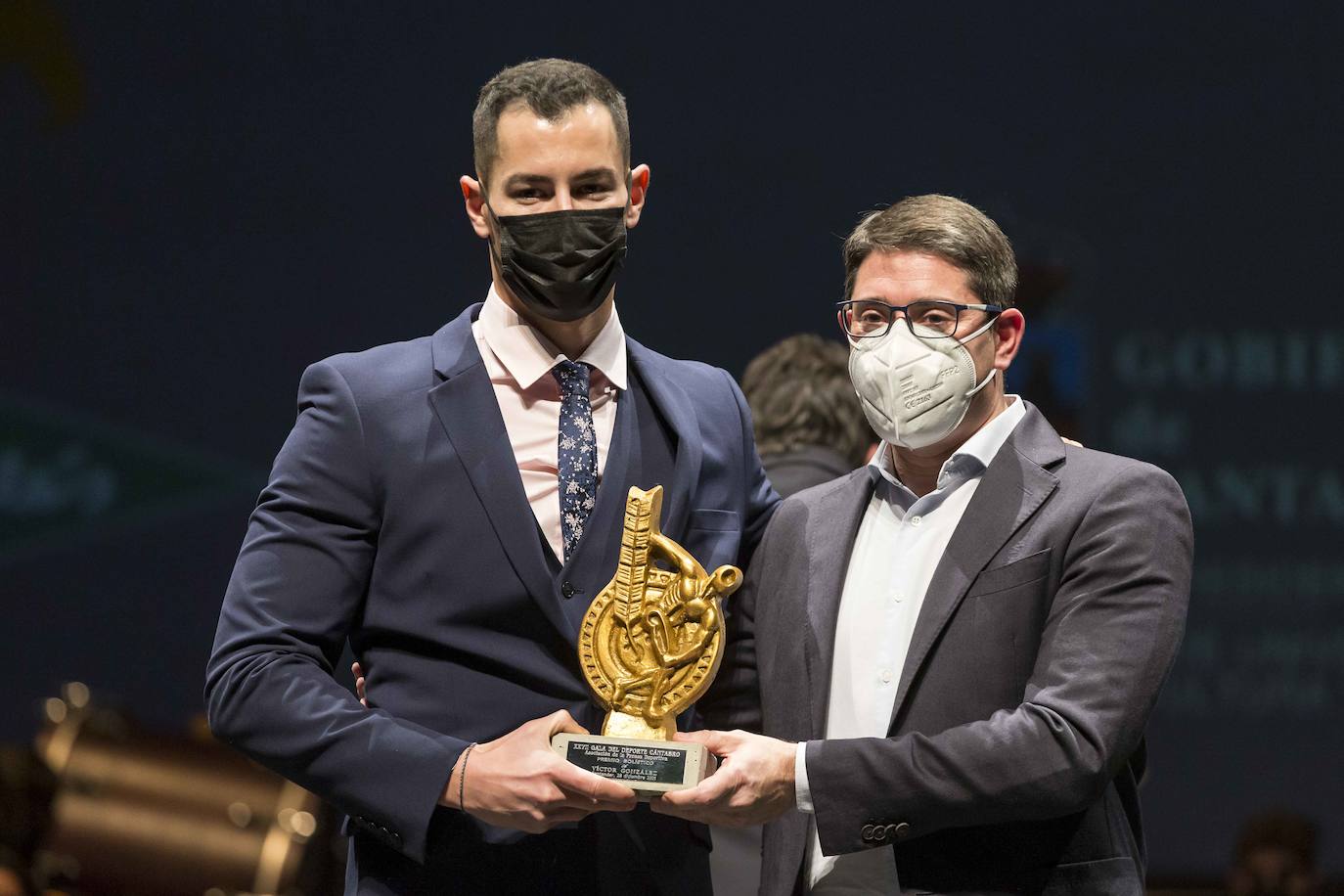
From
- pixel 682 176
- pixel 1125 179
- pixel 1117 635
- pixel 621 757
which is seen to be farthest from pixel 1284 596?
pixel 621 757

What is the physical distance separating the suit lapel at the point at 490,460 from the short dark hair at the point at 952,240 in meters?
0.61

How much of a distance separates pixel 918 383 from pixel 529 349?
0.56 meters

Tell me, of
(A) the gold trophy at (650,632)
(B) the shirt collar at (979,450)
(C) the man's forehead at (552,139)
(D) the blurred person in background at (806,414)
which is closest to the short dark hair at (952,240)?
(B) the shirt collar at (979,450)

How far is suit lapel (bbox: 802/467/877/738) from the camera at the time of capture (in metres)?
2.35

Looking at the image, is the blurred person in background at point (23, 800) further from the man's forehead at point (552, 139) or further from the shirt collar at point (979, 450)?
the shirt collar at point (979, 450)

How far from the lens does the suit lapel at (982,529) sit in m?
2.27

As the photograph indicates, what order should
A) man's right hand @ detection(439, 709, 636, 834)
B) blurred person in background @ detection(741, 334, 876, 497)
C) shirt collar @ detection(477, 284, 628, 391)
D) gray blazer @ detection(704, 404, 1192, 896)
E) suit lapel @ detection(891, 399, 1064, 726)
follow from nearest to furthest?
1. man's right hand @ detection(439, 709, 636, 834)
2. gray blazer @ detection(704, 404, 1192, 896)
3. suit lapel @ detection(891, 399, 1064, 726)
4. shirt collar @ detection(477, 284, 628, 391)
5. blurred person in background @ detection(741, 334, 876, 497)

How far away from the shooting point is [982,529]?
7.58 ft

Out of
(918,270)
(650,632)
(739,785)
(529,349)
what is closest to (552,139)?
(529,349)

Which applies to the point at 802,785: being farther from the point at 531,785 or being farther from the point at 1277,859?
the point at 1277,859

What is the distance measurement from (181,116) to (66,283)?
0.69 metres

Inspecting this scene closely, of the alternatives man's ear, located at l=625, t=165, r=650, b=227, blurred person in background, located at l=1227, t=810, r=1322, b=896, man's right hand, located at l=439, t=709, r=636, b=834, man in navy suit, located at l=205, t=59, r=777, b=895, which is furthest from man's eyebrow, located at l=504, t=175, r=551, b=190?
blurred person in background, located at l=1227, t=810, r=1322, b=896

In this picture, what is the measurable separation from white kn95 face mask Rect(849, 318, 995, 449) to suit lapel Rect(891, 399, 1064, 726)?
0.33 ft

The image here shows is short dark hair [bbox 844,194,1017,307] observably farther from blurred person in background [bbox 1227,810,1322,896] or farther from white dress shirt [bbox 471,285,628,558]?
blurred person in background [bbox 1227,810,1322,896]
